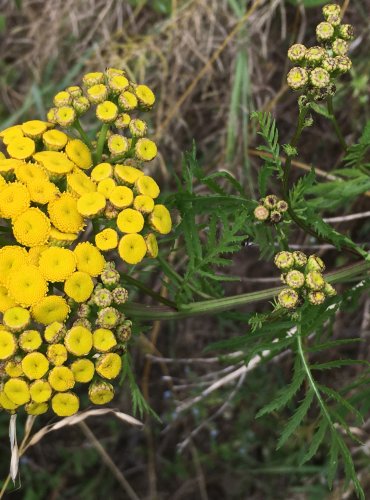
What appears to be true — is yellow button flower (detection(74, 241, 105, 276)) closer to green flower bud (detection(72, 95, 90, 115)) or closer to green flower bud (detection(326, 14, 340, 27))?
green flower bud (detection(72, 95, 90, 115))

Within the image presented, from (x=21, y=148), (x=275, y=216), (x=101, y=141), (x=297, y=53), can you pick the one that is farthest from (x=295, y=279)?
(x=21, y=148)

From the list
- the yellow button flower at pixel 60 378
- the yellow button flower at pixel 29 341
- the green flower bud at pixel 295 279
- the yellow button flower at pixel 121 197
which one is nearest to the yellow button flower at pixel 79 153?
the yellow button flower at pixel 121 197

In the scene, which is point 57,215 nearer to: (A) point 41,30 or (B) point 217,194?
(B) point 217,194

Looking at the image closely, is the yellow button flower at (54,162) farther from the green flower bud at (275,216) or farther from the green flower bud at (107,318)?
the green flower bud at (275,216)

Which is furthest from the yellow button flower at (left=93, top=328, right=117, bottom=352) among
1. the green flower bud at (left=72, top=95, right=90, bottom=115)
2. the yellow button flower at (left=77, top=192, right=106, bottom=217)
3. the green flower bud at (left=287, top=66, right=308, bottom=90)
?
the green flower bud at (left=287, top=66, right=308, bottom=90)

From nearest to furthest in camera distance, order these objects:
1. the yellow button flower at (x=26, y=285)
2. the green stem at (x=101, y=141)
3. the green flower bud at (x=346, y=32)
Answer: the yellow button flower at (x=26, y=285) < the green flower bud at (x=346, y=32) < the green stem at (x=101, y=141)

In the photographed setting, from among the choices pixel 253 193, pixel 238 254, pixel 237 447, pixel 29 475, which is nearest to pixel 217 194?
pixel 253 193

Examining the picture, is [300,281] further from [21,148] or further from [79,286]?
[21,148]

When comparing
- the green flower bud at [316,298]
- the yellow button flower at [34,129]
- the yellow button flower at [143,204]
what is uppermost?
the yellow button flower at [34,129]
